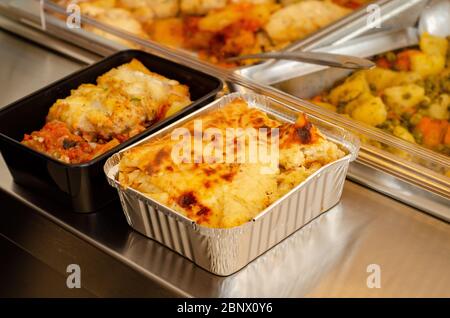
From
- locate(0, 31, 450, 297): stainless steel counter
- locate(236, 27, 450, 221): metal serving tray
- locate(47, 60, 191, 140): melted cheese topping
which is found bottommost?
locate(0, 31, 450, 297): stainless steel counter

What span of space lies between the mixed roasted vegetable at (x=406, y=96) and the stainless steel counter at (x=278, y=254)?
30 centimetres

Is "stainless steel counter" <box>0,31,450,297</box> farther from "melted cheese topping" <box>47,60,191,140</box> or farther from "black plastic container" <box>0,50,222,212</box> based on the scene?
"melted cheese topping" <box>47,60,191,140</box>

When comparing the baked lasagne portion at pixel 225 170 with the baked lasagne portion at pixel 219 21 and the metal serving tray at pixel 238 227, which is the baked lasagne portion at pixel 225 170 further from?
the baked lasagne portion at pixel 219 21

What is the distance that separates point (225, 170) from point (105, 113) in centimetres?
45

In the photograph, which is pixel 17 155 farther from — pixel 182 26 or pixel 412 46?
pixel 412 46

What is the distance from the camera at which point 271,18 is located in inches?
102

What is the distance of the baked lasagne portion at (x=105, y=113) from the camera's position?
1.83 metres

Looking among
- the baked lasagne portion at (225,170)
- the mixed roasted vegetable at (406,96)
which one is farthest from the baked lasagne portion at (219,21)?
the baked lasagne portion at (225,170)

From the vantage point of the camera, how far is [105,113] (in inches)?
75.4

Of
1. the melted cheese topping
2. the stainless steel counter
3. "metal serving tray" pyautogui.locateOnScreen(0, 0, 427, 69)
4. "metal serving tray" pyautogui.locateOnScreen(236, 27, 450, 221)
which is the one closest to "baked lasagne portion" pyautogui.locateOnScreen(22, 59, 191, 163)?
the melted cheese topping

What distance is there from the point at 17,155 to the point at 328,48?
1.17 metres

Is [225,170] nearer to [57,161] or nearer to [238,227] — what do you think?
[238,227]

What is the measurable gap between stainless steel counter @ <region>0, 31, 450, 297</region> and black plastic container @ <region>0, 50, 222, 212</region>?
0.05 m

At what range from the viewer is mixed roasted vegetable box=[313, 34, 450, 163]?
208 centimetres
